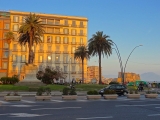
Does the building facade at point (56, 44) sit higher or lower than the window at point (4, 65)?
higher

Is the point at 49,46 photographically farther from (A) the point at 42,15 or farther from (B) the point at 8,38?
(B) the point at 8,38

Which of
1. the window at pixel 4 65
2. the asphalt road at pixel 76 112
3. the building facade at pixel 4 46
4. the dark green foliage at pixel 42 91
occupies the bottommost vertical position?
the asphalt road at pixel 76 112

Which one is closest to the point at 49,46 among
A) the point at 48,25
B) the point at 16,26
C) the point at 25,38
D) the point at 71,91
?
the point at 48,25

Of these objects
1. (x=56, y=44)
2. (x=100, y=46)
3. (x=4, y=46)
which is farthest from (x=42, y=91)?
(x=56, y=44)

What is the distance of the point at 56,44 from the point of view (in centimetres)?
9188

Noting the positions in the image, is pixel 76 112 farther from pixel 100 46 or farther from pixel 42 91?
pixel 100 46

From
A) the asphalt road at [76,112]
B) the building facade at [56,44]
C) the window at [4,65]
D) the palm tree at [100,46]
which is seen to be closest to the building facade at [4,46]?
the window at [4,65]

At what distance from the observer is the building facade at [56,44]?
87.3 meters

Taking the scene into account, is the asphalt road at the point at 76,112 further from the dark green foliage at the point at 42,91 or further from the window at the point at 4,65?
the window at the point at 4,65

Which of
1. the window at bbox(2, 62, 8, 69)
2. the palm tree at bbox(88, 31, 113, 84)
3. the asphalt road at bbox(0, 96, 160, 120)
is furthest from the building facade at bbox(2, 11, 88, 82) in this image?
the asphalt road at bbox(0, 96, 160, 120)

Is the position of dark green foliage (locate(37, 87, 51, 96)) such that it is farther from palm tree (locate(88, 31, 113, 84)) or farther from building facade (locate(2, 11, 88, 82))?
building facade (locate(2, 11, 88, 82))

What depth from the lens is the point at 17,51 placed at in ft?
285

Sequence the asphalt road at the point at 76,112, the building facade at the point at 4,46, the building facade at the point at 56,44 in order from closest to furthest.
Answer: the asphalt road at the point at 76,112 → the building facade at the point at 4,46 → the building facade at the point at 56,44

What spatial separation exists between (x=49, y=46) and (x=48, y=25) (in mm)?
7799
